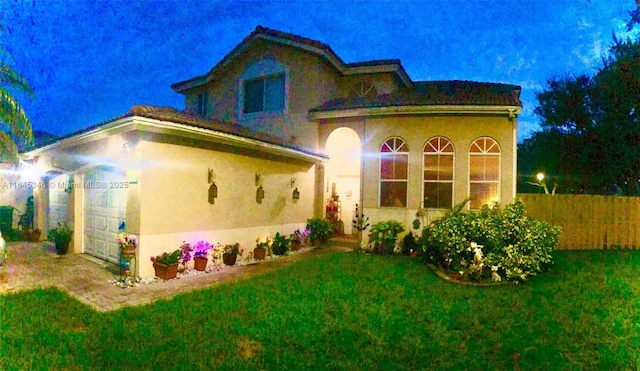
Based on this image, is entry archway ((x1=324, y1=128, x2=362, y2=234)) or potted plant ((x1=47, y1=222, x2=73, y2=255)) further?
entry archway ((x1=324, y1=128, x2=362, y2=234))

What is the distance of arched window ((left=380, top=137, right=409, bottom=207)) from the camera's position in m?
11.9

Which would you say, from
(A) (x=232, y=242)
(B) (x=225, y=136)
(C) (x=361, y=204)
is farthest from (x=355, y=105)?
(A) (x=232, y=242)

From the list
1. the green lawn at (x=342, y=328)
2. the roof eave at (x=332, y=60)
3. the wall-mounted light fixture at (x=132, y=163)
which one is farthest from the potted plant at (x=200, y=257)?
the roof eave at (x=332, y=60)

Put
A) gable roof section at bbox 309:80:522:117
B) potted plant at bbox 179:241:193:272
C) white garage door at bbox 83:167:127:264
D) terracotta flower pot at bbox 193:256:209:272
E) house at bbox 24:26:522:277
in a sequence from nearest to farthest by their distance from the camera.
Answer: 1. house at bbox 24:26:522:277
2. potted plant at bbox 179:241:193:272
3. terracotta flower pot at bbox 193:256:209:272
4. white garage door at bbox 83:167:127:264
5. gable roof section at bbox 309:80:522:117

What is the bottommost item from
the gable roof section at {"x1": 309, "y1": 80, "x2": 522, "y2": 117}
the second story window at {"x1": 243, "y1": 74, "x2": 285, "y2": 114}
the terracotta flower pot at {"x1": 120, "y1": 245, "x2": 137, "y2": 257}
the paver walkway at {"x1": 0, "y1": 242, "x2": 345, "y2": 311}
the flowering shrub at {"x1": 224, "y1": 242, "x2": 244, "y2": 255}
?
the paver walkway at {"x1": 0, "y1": 242, "x2": 345, "y2": 311}

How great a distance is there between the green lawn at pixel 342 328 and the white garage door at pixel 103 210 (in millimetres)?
2694

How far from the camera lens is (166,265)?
8.02 m

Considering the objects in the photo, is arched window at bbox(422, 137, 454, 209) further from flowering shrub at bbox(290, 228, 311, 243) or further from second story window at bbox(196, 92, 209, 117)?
second story window at bbox(196, 92, 209, 117)

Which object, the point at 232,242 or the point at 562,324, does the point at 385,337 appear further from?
the point at 232,242

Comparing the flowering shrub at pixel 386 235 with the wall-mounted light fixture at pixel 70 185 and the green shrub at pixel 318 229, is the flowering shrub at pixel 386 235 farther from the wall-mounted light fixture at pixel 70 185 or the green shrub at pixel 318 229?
the wall-mounted light fixture at pixel 70 185

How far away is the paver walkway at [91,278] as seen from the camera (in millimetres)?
6777

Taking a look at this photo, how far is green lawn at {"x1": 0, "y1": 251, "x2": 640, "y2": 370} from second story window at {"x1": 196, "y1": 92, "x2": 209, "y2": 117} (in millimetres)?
11991

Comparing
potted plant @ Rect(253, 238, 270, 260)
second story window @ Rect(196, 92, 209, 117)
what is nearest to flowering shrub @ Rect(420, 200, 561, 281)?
potted plant @ Rect(253, 238, 270, 260)

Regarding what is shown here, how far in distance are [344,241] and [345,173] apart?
11.9 ft
